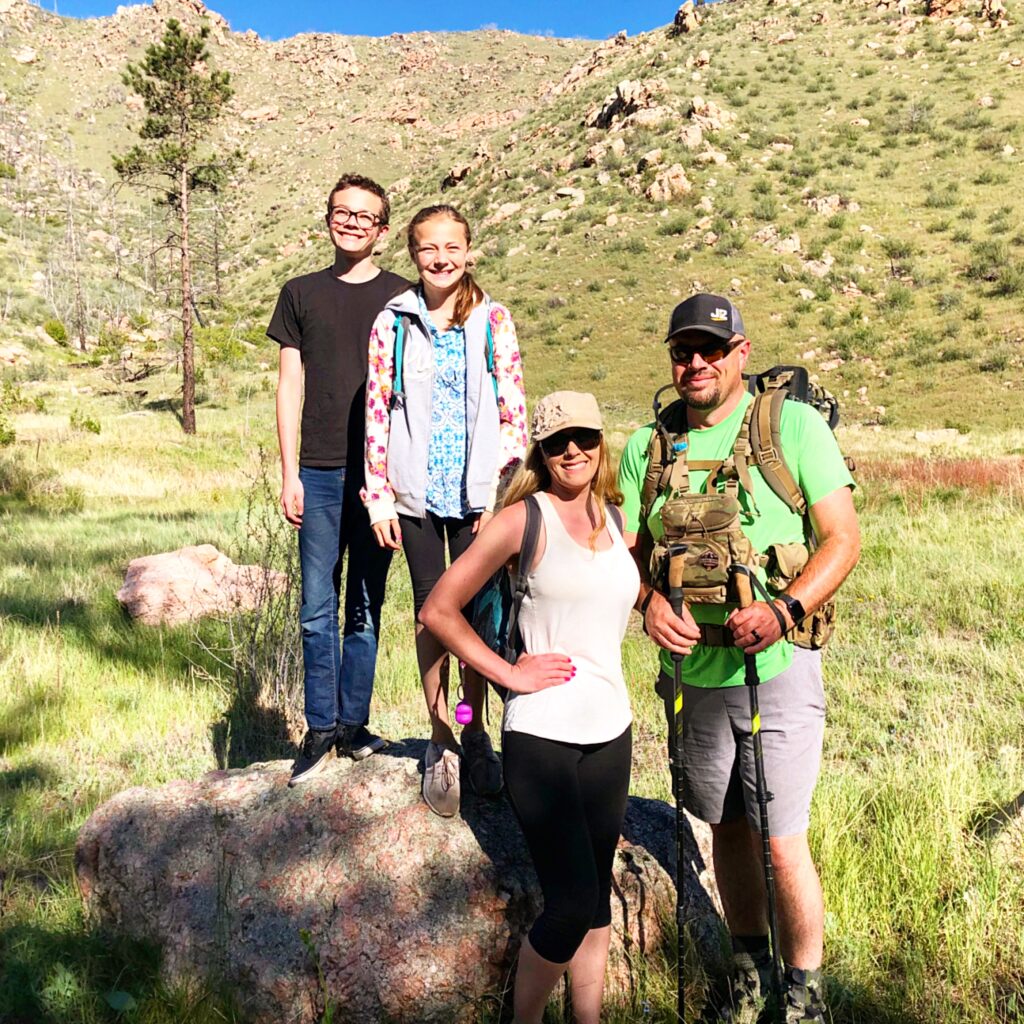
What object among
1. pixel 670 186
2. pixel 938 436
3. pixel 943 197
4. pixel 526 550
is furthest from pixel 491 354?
pixel 670 186

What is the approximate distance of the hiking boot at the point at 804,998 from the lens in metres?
2.16

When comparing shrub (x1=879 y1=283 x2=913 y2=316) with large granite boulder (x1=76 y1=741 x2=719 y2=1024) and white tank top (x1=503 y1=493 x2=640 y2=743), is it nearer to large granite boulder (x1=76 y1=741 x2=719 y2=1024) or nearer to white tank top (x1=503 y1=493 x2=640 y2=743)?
large granite boulder (x1=76 y1=741 x2=719 y2=1024)

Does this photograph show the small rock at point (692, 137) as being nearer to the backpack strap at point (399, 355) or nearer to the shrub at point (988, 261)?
the shrub at point (988, 261)

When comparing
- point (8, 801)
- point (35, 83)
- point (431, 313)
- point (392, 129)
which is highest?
point (35, 83)

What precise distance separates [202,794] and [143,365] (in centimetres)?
2997

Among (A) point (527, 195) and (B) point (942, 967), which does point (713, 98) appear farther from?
(B) point (942, 967)

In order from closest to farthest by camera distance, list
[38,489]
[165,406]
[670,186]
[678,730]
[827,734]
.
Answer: [678,730]
[827,734]
[38,489]
[165,406]
[670,186]

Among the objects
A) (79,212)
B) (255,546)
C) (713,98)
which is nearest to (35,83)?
(79,212)

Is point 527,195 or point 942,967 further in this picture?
point 527,195

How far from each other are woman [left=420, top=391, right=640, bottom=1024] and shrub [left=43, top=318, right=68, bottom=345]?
38.4m

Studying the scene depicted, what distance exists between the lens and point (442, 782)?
2566 millimetres

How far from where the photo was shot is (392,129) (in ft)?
231

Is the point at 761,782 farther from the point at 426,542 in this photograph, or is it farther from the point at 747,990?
the point at 426,542

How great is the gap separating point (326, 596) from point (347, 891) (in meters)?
1.10
